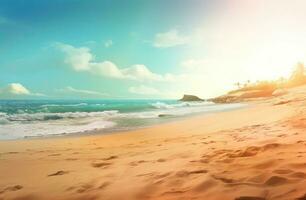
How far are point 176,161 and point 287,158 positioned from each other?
75.5 inches

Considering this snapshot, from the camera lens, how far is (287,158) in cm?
505

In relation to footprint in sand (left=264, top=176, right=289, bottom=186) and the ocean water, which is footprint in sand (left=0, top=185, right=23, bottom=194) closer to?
footprint in sand (left=264, top=176, right=289, bottom=186)

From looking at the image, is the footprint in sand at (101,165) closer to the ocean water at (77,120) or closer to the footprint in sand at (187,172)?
the footprint in sand at (187,172)

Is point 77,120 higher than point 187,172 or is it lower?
higher

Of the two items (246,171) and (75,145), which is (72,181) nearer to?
(246,171)

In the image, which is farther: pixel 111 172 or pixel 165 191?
pixel 111 172

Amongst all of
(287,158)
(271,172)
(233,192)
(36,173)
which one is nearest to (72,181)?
(36,173)

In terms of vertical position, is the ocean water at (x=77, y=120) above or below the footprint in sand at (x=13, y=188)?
above

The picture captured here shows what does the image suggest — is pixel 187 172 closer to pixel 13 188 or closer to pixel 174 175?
pixel 174 175

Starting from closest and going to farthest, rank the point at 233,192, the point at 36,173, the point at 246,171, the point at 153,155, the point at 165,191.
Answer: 1. the point at 233,192
2. the point at 165,191
3. the point at 246,171
4. the point at 36,173
5. the point at 153,155

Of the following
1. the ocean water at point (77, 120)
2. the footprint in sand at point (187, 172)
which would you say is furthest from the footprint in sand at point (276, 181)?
the ocean water at point (77, 120)

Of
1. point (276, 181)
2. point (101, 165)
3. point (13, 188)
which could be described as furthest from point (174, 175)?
point (13, 188)

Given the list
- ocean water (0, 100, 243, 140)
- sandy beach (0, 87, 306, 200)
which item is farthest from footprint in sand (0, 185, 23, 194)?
ocean water (0, 100, 243, 140)

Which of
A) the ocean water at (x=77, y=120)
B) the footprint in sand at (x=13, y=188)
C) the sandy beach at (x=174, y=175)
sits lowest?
the footprint in sand at (x=13, y=188)
